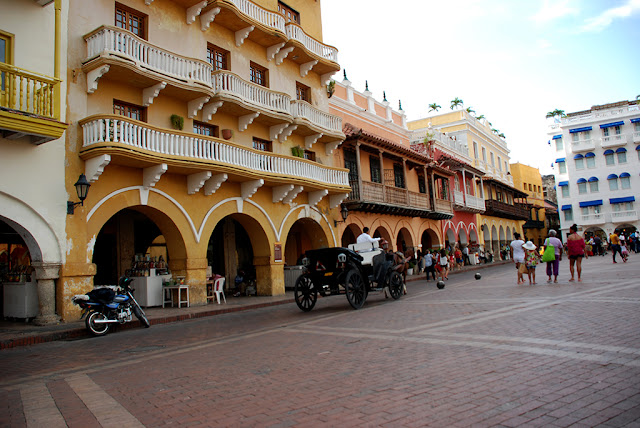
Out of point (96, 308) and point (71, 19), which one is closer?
point (96, 308)

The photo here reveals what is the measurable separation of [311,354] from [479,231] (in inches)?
1390

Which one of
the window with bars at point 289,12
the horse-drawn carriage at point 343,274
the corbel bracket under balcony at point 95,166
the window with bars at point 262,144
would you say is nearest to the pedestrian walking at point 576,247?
the horse-drawn carriage at point 343,274

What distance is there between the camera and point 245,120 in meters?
17.8

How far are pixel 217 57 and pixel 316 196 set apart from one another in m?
6.99

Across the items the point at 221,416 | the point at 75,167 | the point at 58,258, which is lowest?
the point at 221,416

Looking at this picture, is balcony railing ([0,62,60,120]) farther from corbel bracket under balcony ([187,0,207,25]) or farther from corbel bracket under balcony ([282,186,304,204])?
corbel bracket under balcony ([282,186,304,204])

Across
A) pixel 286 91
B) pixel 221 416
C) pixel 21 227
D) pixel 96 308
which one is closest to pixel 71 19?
pixel 21 227

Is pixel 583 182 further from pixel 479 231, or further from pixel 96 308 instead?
pixel 96 308

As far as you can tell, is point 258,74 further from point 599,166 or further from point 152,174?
point 599,166

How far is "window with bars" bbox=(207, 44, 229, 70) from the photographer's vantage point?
17500mm

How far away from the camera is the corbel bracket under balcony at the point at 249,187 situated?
670 inches

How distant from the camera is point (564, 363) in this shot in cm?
506

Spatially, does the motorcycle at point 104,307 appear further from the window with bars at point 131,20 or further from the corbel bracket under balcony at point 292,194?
the corbel bracket under balcony at point 292,194

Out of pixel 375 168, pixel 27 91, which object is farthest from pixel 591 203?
pixel 27 91
